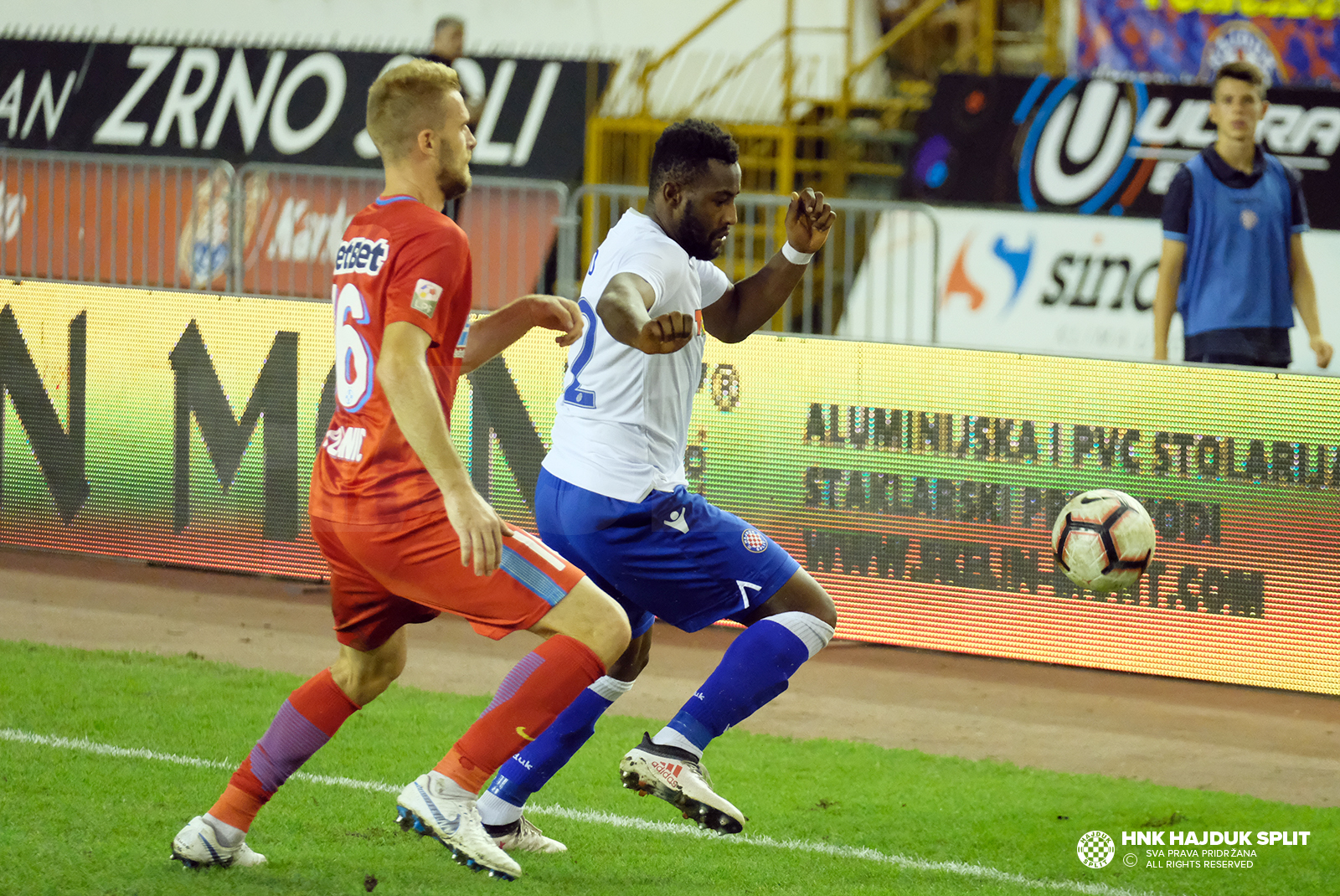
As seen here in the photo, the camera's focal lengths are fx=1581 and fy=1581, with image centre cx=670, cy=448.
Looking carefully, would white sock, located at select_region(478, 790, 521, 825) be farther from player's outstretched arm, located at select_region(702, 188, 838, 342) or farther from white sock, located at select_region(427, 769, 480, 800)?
player's outstretched arm, located at select_region(702, 188, 838, 342)

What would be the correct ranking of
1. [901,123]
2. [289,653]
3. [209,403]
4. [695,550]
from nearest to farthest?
[695,550]
[289,653]
[209,403]
[901,123]

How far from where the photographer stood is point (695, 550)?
4617 millimetres

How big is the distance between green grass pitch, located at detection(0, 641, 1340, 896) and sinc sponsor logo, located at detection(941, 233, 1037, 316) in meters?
8.86

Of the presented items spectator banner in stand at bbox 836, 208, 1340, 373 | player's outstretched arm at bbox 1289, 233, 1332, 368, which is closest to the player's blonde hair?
player's outstretched arm at bbox 1289, 233, 1332, 368

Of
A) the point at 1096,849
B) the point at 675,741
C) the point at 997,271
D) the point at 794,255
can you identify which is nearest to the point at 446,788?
the point at 675,741

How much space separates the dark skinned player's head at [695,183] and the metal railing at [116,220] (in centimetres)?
623

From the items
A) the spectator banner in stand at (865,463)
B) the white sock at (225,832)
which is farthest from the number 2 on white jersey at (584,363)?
the spectator banner in stand at (865,463)

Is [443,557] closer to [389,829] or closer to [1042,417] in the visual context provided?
[389,829]

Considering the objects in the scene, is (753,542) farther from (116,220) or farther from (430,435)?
(116,220)

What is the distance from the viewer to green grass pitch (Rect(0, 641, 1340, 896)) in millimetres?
4516

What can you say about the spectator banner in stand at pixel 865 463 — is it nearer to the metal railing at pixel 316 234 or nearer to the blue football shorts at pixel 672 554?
the metal railing at pixel 316 234

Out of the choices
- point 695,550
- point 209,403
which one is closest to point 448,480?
point 695,550

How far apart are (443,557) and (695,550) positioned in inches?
35.3

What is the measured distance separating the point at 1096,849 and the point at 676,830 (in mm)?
1337
